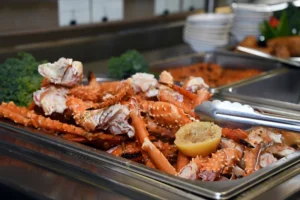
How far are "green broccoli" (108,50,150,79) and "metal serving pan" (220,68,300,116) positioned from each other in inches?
13.1

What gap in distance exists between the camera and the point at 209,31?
8.43ft

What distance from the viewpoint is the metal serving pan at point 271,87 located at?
185 centimetres

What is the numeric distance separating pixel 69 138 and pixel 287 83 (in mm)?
1215

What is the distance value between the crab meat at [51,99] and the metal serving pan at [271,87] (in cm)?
55

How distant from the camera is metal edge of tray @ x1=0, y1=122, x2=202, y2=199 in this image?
985 millimetres

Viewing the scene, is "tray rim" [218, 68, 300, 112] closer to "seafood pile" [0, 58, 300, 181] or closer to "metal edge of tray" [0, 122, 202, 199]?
"seafood pile" [0, 58, 300, 181]

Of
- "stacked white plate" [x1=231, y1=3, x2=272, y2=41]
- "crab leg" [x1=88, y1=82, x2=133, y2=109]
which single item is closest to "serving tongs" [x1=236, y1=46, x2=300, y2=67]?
"stacked white plate" [x1=231, y1=3, x2=272, y2=41]

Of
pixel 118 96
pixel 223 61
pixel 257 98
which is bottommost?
pixel 223 61

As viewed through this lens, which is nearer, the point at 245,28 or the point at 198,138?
the point at 198,138

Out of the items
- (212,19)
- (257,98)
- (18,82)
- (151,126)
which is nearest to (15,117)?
(18,82)

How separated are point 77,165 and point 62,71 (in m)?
0.35

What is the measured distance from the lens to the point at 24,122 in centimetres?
133

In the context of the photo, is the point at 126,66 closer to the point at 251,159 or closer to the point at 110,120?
the point at 110,120

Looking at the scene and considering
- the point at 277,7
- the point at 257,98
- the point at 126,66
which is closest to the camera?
the point at 257,98
